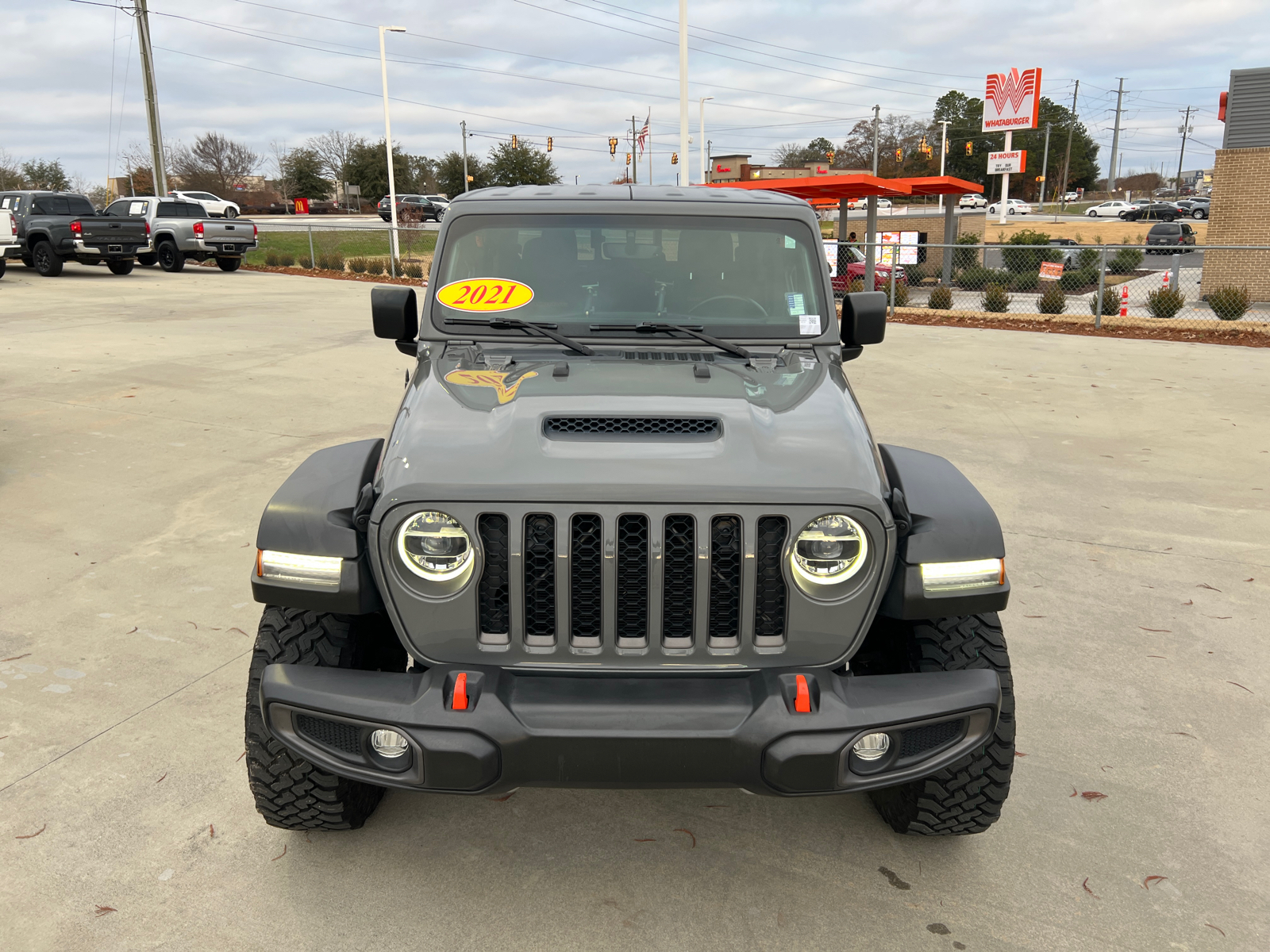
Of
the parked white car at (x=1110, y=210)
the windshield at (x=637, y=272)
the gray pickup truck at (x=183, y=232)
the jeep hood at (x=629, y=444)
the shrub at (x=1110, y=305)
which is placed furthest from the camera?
the parked white car at (x=1110, y=210)

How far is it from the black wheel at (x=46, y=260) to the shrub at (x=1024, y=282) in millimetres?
21150

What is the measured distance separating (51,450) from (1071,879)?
7042mm

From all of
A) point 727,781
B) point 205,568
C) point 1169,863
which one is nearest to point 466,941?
point 727,781

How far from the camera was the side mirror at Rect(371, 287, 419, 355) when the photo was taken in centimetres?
368

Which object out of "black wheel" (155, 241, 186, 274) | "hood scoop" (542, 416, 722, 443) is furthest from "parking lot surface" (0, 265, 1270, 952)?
"black wheel" (155, 241, 186, 274)

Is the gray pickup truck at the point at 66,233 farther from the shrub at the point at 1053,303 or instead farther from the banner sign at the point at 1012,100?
the banner sign at the point at 1012,100

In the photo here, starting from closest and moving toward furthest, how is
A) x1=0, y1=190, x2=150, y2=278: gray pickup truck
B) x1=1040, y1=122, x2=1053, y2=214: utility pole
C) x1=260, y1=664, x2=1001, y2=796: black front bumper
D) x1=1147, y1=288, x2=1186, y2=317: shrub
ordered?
x1=260, y1=664, x2=1001, y2=796: black front bumper < x1=1147, y1=288, x2=1186, y2=317: shrub < x1=0, y1=190, x2=150, y2=278: gray pickup truck < x1=1040, y1=122, x2=1053, y2=214: utility pole

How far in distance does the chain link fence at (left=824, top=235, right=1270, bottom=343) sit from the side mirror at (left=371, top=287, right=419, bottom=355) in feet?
40.9

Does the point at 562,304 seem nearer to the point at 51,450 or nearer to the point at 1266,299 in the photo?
the point at 51,450

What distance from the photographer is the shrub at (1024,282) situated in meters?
22.5

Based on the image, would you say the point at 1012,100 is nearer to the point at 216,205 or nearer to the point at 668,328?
the point at 216,205

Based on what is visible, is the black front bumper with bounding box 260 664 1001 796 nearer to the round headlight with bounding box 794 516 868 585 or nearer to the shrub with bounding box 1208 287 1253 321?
the round headlight with bounding box 794 516 868 585

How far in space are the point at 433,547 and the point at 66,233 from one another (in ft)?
73.9

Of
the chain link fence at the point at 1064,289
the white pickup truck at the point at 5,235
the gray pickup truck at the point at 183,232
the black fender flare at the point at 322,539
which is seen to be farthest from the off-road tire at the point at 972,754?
the gray pickup truck at the point at 183,232
